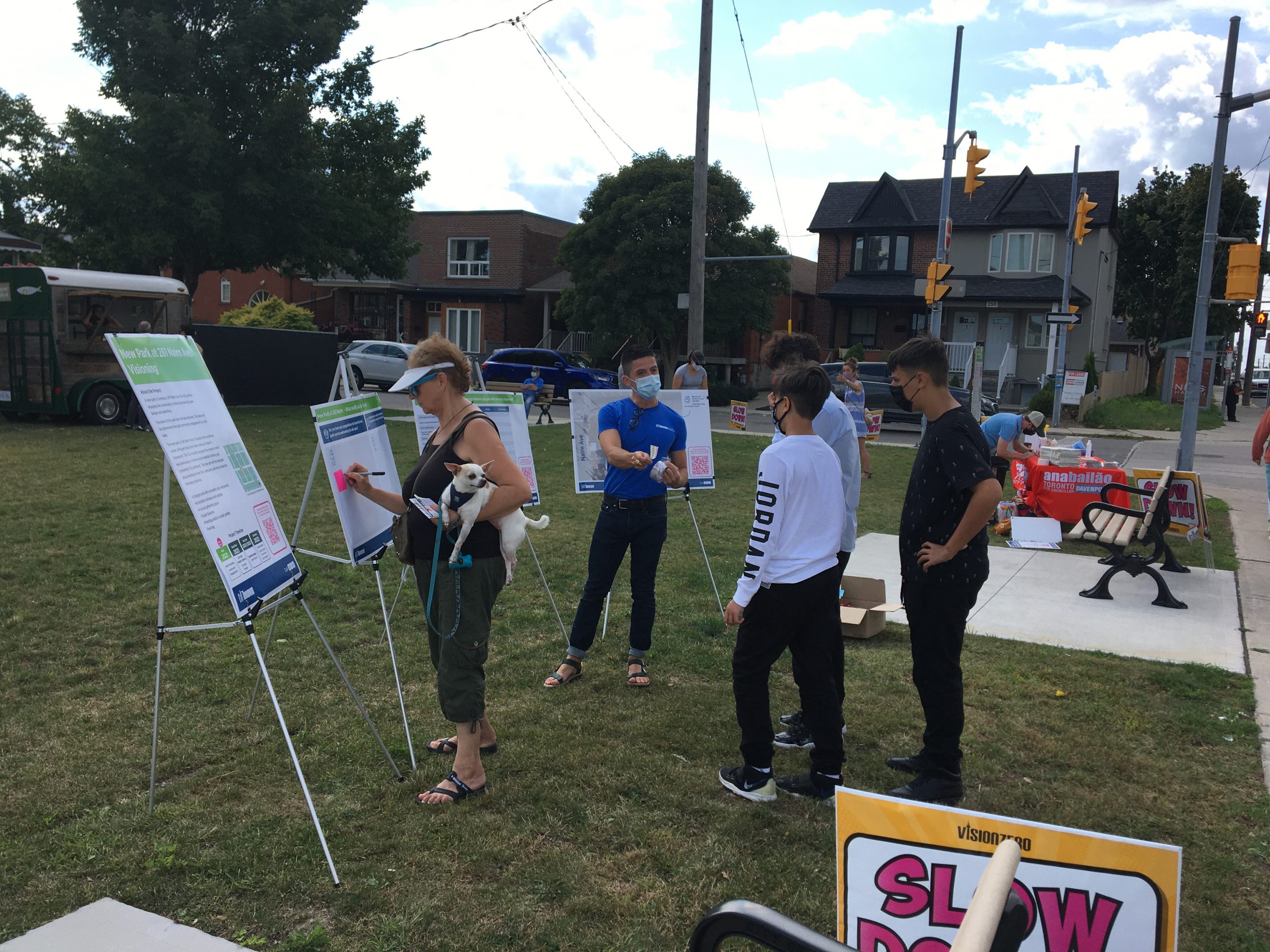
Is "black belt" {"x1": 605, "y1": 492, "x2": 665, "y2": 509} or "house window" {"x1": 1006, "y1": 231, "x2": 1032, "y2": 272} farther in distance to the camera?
"house window" {"x1": 1006, "y1": 231, "x2": 1032, "y2": 272}

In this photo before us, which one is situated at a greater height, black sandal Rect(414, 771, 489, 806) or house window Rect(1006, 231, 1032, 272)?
house window Rect(1006, 231, 1032, 272)

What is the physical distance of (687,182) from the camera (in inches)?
1187

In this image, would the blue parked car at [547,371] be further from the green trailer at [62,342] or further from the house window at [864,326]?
the house window at [864,326]

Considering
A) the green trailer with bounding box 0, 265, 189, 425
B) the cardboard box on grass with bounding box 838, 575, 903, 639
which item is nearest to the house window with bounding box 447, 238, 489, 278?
the green trailer with bounding box 0, 265, 189, 425

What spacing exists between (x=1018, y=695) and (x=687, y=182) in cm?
2705

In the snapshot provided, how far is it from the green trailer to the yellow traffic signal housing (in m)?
18.1

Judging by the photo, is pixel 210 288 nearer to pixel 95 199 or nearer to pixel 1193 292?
pixel 95 199

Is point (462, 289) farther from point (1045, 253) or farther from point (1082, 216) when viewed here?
point (1082, 216)

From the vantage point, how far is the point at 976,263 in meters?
36.2

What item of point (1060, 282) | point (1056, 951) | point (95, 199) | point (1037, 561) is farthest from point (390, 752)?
point (1060, 282)

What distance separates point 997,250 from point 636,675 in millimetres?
35023

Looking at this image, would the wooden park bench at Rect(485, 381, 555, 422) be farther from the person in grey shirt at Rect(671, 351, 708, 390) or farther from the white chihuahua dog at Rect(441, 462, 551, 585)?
the white chihuahua dog at Rect(441, 462, 551, 585)

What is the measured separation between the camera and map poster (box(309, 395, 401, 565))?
4426 millimetres

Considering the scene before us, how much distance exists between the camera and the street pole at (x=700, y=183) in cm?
1759
